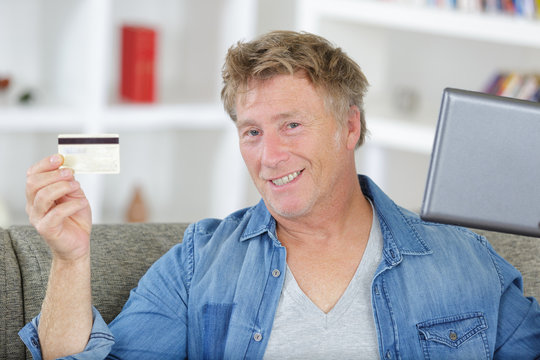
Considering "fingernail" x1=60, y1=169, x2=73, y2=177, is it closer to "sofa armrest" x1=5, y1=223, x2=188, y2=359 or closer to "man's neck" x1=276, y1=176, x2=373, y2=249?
"sofa armrest" x1=5, y1=223, x2=188, y2=359

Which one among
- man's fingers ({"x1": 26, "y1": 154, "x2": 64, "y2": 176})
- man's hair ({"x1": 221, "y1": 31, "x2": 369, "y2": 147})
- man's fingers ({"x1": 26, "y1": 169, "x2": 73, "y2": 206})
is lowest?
man's fingers ({"x1": 26, "y1": 169, "x2": 73, "y2": 206})

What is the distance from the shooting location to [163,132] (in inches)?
151

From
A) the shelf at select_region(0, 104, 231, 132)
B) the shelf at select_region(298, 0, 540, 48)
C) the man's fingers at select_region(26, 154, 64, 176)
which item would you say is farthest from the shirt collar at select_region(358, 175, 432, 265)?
the shelf at select_region(0, 104, 231, 132)

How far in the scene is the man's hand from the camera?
146 cm

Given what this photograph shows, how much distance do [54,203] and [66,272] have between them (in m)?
0.13

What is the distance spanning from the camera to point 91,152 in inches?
57.7

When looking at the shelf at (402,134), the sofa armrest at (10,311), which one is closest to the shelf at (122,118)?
the shelf at (402,134)

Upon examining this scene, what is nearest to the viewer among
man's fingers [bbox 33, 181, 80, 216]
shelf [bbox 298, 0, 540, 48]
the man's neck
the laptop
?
the laptop

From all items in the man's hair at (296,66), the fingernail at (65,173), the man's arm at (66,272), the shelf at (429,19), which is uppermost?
the shelf at (429,19)

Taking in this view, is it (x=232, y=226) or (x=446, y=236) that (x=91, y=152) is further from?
(x=446, y=236)

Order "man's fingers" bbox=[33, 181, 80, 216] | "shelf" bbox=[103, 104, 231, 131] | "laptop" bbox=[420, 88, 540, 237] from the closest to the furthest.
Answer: "laptop" bbox=[420, 88, 540, 237]
"man's fingers" bbox=[33, 181, 80, 216]
"shelf" bbox=[103, 104, 231, 131]

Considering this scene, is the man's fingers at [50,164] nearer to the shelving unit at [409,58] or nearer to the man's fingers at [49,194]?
the man's fingers at [49,194]

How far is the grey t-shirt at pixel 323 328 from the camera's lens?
1.68m

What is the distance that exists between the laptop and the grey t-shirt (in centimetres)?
51
